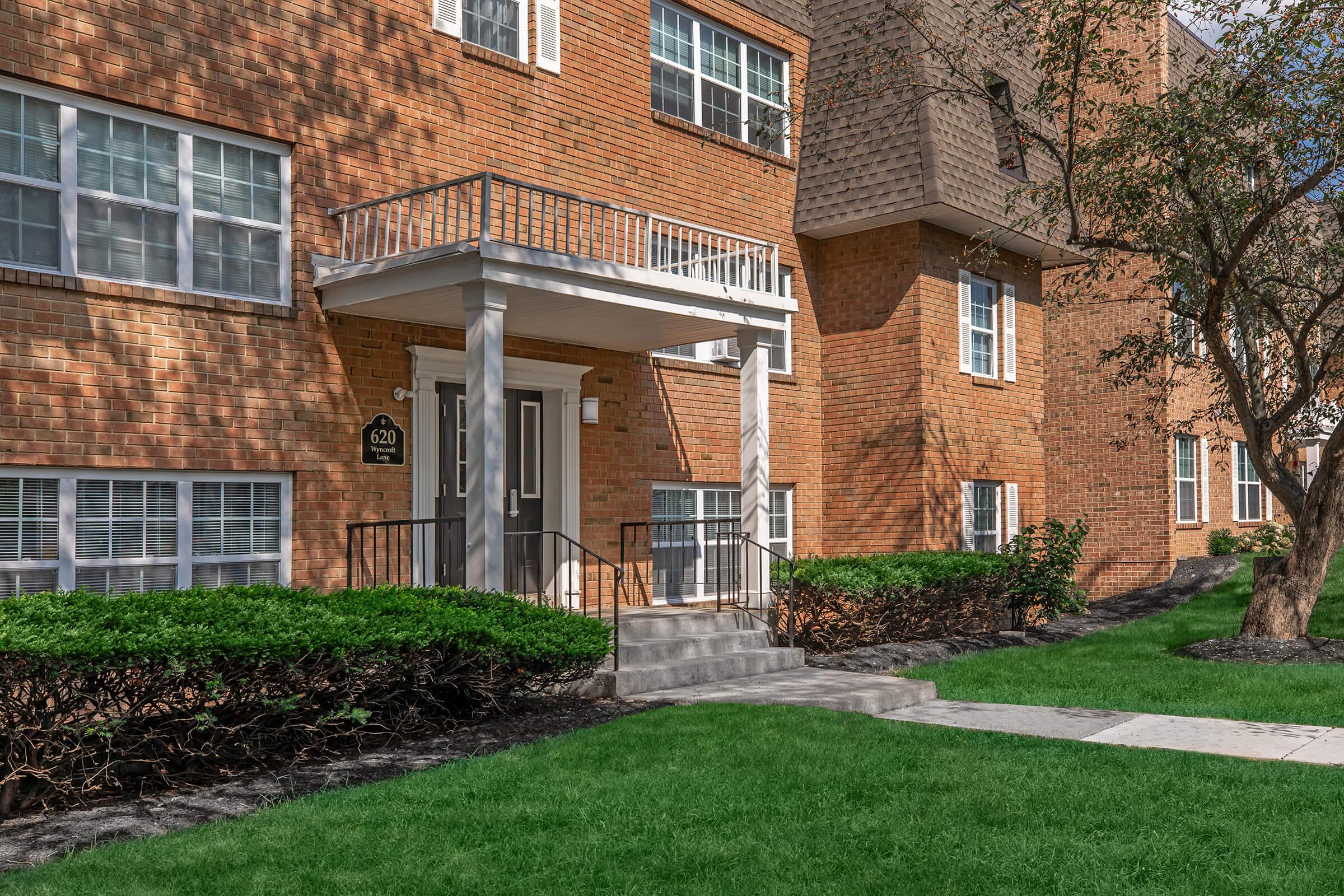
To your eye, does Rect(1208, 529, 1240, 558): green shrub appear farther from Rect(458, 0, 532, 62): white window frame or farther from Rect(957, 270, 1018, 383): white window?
Rect(458, 0, 532, 62): white window frame

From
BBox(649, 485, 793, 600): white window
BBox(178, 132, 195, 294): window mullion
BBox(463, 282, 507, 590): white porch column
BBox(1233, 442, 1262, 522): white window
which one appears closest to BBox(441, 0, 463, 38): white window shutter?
BBox(178, 132, 195, 294): window mullion

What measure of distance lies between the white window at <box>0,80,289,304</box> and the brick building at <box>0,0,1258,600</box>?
0.02m

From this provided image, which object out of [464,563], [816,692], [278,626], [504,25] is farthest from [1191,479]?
[278,626]

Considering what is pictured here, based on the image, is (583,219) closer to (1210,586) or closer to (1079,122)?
(1079,122)

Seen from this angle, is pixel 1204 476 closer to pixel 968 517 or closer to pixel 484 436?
pixel 968 517

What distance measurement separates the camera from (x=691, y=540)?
14.4 meters

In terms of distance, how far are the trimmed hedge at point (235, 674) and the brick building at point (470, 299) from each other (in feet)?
3.83

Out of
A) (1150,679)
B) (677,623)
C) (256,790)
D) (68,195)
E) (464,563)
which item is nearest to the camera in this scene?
(256,790)

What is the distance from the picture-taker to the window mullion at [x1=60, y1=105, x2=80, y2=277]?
8.77m

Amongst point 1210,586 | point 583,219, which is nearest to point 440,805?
point 583,219

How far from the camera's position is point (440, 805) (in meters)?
5.94

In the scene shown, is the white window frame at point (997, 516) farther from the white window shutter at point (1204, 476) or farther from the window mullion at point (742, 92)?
the white window shutter at point (1204, 476)

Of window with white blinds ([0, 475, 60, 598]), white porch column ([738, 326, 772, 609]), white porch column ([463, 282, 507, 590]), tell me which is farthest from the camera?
white porch column ([738, 326, 772, 609])

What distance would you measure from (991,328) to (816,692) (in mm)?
9360
